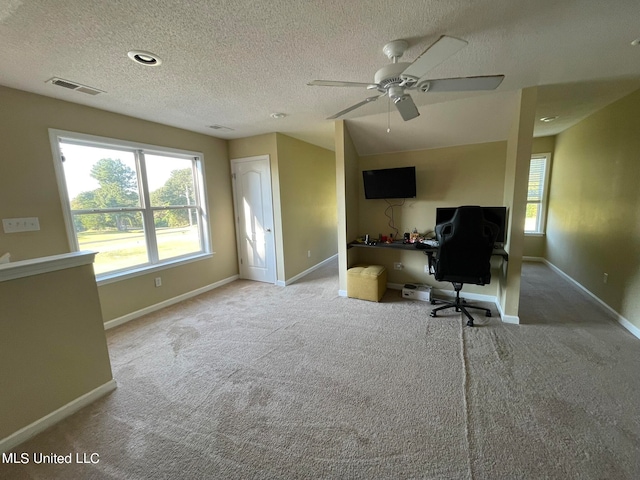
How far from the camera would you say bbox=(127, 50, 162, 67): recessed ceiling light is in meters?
1.81

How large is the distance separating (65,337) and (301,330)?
1.90 meters

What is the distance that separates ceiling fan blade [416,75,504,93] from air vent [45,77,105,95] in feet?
9.40

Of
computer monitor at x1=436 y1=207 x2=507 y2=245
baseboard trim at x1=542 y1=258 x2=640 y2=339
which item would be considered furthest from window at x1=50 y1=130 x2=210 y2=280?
baseboard trim at x1=542 y1=258 x2=640 y2=339

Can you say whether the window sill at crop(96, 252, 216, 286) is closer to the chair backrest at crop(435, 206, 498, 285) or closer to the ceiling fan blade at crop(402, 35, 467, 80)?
the chair backrest at crop(435, 206, 498, 285)

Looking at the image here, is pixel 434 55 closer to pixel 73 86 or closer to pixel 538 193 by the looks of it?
pixel 73 86

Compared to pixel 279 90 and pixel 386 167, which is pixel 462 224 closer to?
pixel 386 167

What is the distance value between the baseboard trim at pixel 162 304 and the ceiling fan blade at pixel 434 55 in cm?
382

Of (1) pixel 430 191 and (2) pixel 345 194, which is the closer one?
(2) pixel 345 194

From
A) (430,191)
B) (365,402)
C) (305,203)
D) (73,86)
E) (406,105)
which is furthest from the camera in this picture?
(305,203)

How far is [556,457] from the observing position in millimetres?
A: 1394

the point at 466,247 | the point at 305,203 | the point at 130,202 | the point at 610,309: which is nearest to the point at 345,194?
the point at 305,203

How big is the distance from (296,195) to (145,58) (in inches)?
113

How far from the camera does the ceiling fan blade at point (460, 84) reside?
A: 5.57 feet

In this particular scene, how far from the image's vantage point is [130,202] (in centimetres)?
328
